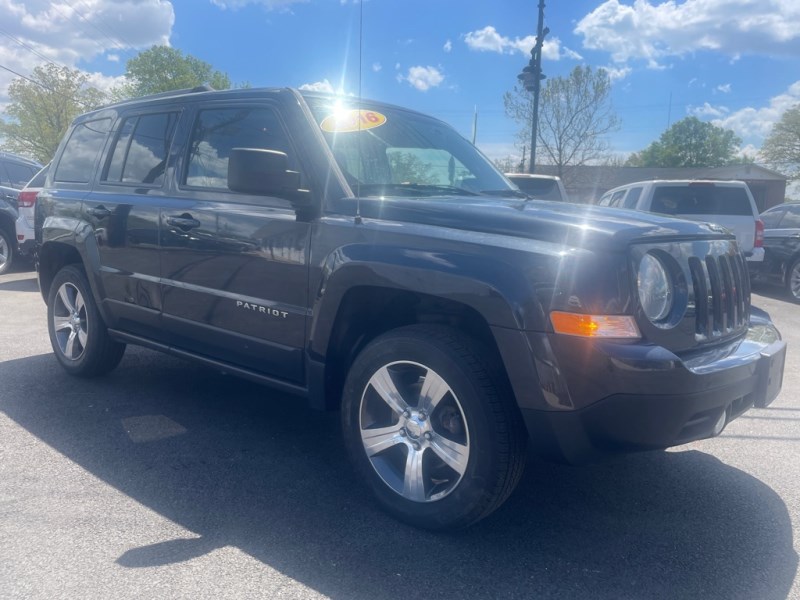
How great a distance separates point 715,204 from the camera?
440 inches

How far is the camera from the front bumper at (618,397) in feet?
9.02

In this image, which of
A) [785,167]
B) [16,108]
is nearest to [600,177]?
[785,167]

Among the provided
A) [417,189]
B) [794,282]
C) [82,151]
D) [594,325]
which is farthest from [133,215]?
[794,282]

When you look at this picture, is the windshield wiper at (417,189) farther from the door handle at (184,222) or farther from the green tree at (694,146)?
the green tree at (694,146)

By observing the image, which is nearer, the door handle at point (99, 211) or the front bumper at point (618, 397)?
the front bumper at point (618, 397)

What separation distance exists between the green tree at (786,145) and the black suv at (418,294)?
59.0m

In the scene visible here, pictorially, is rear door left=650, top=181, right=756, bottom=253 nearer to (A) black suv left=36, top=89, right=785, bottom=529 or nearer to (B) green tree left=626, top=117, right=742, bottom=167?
(A) black suv left=36, top=89, right=785, bottom=529

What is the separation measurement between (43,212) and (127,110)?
1161 millimetres

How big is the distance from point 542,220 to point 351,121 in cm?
149

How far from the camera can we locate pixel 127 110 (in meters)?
5.15

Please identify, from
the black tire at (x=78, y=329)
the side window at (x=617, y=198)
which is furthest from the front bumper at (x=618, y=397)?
the side window at (x=617, y=198)

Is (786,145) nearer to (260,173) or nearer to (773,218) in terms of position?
(773,218)

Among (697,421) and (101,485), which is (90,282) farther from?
(697,421)

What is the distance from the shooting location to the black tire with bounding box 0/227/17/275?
1201 centimetres
